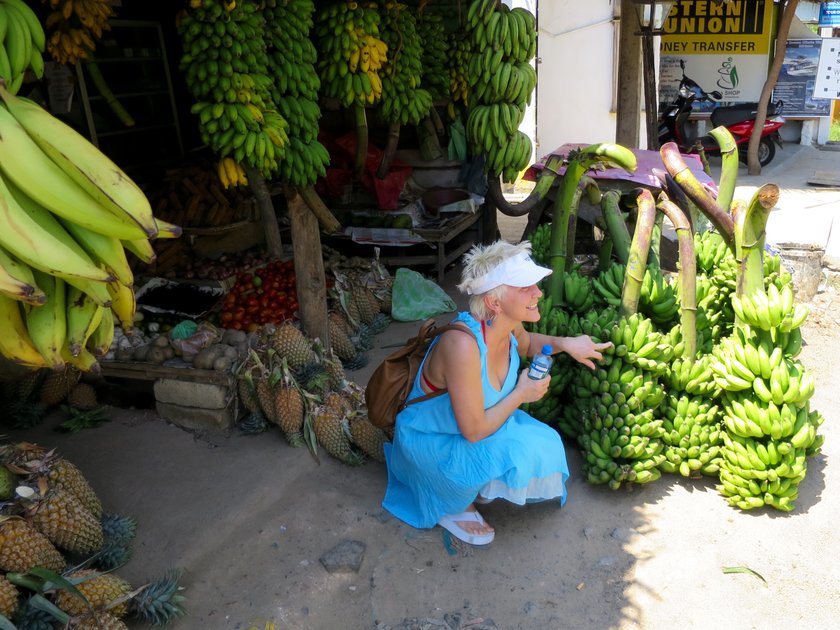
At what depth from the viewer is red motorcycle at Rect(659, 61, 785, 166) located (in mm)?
12328

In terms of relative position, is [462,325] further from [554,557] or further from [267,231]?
[267,231]

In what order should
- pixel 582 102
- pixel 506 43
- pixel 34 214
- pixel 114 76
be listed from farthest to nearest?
pixel 582 102, pixel 114 76, pixel 506 43, pixel 34 214

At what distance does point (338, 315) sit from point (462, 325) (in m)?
2.09

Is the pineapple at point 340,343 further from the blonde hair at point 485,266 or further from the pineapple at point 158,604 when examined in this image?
the pineapple at point 158,604

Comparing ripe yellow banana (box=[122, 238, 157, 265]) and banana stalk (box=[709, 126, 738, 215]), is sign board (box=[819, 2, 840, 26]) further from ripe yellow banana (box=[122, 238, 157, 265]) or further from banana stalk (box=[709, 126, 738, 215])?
ripe yellow banana (box=[122, 238, 157, 265])

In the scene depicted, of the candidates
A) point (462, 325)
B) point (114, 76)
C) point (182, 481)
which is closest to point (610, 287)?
point (462, 325)

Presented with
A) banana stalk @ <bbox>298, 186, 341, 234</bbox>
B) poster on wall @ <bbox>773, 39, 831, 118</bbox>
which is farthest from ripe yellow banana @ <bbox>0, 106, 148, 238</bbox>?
poster on wall @ <bbox>773, 39, 831, 118</bbox>

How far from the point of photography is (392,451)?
3193 millimetres

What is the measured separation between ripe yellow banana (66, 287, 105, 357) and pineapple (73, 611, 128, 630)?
0.91 metres

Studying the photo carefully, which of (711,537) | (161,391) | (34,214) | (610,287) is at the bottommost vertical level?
(711,537)

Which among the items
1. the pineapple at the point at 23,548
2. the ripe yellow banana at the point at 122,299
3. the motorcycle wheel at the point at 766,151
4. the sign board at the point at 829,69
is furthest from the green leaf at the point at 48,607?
the sign board at the point at 829,69

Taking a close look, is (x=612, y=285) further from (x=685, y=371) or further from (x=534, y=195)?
(x=534, y=195)

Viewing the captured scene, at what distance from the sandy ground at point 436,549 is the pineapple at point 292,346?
0.41 meters

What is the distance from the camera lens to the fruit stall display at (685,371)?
3.06 metres
